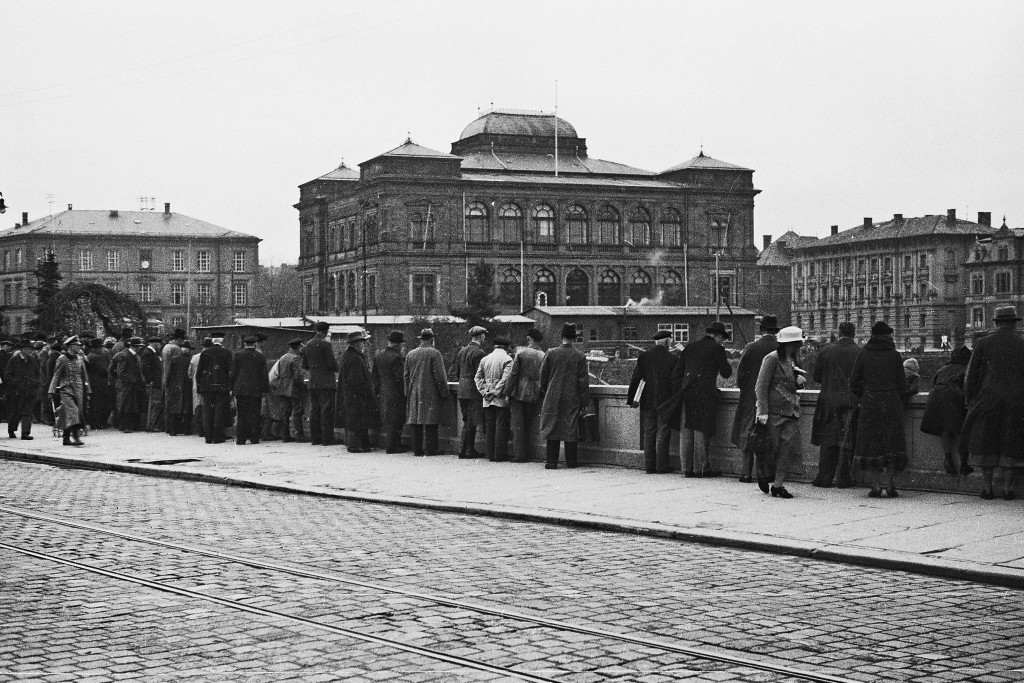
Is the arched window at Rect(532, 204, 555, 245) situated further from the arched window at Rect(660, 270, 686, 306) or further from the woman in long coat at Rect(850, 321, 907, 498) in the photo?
the woman in long coat at Rect(850, 321, 907, 498)

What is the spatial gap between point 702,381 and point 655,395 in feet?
2.58

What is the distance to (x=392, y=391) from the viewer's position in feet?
64.8

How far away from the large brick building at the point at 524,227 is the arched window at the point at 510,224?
0.35 feet

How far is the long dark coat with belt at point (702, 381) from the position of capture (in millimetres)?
15211

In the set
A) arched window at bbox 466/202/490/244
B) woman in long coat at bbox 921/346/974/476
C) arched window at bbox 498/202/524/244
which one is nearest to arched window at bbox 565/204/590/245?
arched window at bbox 498/202/524/244

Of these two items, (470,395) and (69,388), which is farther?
(69,388)

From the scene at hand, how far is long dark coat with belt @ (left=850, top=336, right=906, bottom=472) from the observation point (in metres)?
12.9

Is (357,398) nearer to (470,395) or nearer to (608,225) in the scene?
(470,395)

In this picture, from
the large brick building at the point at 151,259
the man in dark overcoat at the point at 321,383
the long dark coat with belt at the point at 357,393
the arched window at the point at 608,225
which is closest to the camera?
the long dark coat with belt at the point at 357,393

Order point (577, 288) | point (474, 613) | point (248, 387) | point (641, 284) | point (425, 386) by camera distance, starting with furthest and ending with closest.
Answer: point (641, 284) < point (577, 288) < point (248, 387) < point (425, 386) < point (474, 613)

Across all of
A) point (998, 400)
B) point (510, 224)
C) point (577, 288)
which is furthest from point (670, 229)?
point (998, 400)

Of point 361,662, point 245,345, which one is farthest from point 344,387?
point 361,662

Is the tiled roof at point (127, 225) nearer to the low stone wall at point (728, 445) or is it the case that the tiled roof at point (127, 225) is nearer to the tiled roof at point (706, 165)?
the tiled roof at point (706, 165)

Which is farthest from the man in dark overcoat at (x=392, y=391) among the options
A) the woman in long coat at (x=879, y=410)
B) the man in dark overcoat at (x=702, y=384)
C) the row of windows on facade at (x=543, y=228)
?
the row of windows on facade at (x=543, y=228)
